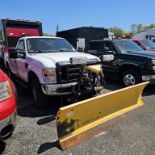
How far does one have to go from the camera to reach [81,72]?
501 cm

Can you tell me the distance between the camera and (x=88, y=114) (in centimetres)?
398

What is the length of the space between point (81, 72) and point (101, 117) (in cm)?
120

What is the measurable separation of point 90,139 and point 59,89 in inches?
57.7

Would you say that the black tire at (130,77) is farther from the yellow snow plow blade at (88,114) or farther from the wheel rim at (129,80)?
the yellow snow plow blade at (88,114)

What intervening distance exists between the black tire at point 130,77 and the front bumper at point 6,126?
4.80m

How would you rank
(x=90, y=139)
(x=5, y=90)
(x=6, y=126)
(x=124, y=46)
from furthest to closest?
(x=124, y=46), (x=90, y=139), (x=5, y=90), (x=6, y=126)

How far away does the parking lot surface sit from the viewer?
3.45 metres

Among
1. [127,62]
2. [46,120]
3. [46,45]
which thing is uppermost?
[46,45]

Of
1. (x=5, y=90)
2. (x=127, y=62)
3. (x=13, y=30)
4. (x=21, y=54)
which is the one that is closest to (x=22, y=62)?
(x=21, y=54)

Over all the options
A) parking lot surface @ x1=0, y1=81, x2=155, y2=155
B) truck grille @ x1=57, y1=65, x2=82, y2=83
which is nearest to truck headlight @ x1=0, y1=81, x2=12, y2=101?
parking lot surface @ x1=0, y1=81, x2=155, y2=155

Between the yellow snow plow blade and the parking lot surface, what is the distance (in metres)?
0.14

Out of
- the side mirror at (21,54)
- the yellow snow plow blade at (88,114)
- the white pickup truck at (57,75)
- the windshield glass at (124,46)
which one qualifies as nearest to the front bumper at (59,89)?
the white pickup truck at (57,75)

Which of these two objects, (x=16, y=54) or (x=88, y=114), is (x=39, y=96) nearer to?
(x=16, y=54)

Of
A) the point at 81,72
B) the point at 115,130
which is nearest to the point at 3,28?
the point at 81,72
